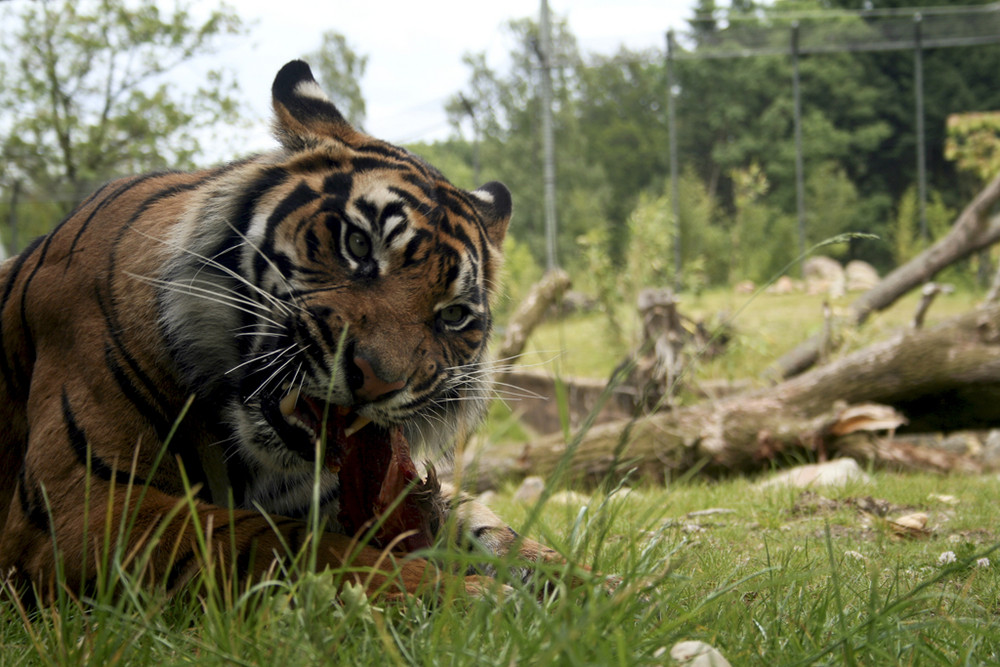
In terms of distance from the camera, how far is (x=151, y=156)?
21328 millimetres

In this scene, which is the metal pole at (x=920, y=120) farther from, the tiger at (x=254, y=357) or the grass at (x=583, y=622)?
the tiger at (x=254, y=357)

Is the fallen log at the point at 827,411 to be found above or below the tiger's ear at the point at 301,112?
below

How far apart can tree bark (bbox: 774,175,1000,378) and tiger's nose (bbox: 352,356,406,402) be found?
26.0 feet

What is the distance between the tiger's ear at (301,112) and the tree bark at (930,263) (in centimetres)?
749

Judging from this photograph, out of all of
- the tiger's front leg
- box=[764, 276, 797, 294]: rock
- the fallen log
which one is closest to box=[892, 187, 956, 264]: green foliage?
box=[764, 276, 797, 294]: rock

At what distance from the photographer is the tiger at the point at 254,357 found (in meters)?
2.05

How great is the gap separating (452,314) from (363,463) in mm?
573

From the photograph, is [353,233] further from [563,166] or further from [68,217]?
[563,166]

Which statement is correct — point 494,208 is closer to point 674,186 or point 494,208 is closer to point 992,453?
point 992,453

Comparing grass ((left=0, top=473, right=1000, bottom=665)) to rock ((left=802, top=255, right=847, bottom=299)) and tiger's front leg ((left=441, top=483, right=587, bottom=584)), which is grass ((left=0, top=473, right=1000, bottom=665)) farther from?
→ rock ((left=802, top=255, right=847, bottom=299))

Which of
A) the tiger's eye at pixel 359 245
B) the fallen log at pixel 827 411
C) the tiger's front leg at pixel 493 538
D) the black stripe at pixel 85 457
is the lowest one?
the fallen log at pixel 827 411

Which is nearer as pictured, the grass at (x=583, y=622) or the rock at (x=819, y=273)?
the grass at (x=583, y=622)

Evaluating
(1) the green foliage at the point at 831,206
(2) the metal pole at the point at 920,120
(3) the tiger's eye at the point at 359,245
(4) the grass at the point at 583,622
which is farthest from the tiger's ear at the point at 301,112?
(1) the green foliage at the point at 831,206

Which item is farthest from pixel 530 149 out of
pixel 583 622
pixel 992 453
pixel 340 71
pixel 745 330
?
pixel 583 622
